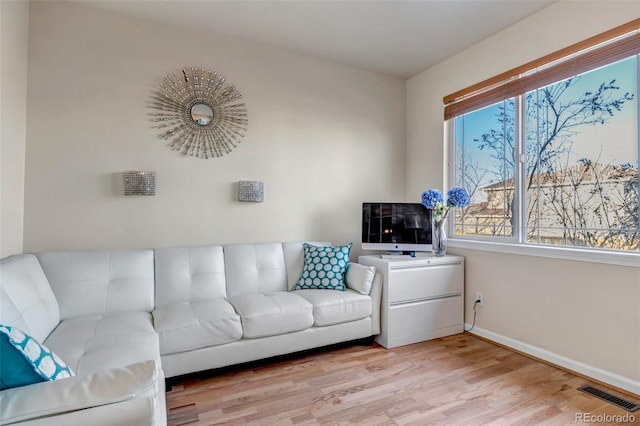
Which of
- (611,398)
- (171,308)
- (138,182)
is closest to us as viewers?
(611,398)

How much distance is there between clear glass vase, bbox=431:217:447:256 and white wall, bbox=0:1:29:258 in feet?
10.5

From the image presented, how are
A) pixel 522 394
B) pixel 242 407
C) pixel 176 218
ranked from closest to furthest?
pixel 242 407 < pixel 522 394 < pixel 176 218

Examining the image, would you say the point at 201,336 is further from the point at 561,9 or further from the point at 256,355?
the point at 561,9

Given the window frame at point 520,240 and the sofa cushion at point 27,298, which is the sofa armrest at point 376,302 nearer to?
the window frame at point 520,240

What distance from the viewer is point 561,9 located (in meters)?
2.35

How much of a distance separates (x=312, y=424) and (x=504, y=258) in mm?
2038

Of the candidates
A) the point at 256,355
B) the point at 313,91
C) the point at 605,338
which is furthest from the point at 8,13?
the point at 605,338

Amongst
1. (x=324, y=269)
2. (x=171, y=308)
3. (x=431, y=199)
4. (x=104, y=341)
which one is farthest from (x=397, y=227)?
(x=104, y=341)

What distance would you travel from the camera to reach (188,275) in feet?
8.15

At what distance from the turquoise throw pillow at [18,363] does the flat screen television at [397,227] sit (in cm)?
244

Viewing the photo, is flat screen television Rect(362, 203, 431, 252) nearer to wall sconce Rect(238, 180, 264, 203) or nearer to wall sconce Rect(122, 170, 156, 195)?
wall sconce Rect(238, 180, 264, 203)

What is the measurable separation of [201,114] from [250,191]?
78cm

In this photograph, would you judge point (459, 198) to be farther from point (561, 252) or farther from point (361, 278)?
point (361, 278)

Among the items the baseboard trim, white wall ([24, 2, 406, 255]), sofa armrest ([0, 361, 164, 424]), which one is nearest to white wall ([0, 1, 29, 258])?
white wall ([24, 2, 406, 255])
